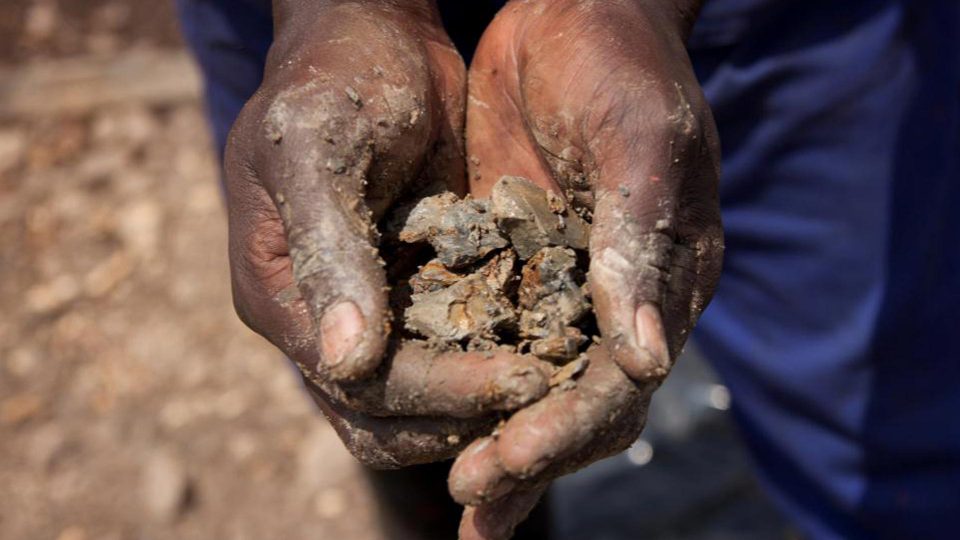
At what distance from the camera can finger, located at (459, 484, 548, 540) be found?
152 centimetres

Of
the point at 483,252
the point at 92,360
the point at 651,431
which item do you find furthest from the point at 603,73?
the point at 92,360

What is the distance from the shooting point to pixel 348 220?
150 centimetres

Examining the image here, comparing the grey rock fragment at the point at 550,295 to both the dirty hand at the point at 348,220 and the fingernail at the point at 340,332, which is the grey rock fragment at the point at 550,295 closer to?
the dirty hand at the point at 348,220

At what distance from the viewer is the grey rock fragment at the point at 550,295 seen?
62.9 inches

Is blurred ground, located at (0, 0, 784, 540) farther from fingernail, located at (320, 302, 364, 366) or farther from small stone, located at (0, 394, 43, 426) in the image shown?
fingernail, located at (320, 302, 364, 366)

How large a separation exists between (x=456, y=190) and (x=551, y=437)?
0.67 metres

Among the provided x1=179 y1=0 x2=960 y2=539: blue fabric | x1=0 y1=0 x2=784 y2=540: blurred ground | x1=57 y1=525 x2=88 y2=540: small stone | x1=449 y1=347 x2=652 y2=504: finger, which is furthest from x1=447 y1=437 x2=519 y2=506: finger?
x1=57 y1=525 x2=88 y2=540: small stone

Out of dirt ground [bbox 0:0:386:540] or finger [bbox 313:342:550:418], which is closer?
finger [bbox 313:342:550:418]

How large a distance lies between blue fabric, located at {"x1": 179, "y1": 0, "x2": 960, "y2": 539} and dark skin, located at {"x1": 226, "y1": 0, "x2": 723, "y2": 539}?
0.63m

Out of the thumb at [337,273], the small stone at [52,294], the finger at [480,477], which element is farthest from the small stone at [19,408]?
the finger at [480,477]

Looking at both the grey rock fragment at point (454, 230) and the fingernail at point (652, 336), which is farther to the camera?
the grey rock fragment at point (454, 230)

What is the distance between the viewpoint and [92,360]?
3.54 meters

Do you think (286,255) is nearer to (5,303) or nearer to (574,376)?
(574,376)

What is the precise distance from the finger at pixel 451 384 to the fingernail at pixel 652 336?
152 millimetres
